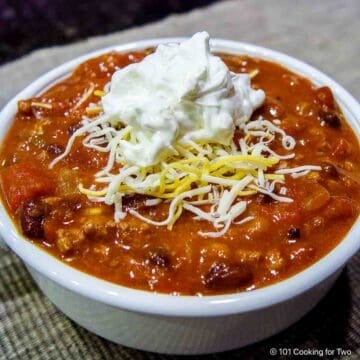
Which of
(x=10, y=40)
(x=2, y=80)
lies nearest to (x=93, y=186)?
(x=2, y=80)

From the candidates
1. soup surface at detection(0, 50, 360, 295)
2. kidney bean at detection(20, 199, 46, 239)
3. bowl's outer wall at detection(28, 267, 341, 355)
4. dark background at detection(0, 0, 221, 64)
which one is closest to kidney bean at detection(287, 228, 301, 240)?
soup surface at detection(0, 50, 360, 295)

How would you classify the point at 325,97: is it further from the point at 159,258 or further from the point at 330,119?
the point at 159,258

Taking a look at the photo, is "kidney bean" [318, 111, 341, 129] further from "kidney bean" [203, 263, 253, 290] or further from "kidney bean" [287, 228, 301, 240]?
"kidney bean" [203, 263, 253, 290]

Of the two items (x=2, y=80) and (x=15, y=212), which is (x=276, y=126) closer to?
(x=15, y=212)

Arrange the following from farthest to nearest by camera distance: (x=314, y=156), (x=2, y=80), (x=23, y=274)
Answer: (x=2, y=80) < (x=23, y=274) < (x=314, y=156)

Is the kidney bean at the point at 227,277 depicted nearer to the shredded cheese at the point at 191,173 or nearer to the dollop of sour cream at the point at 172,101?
the shredded cheese at the point at 191,173

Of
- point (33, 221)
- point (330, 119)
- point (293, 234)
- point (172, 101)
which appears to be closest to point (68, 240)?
point (33, 221)
